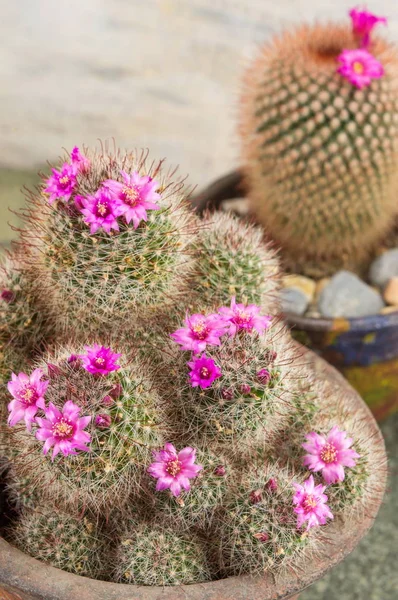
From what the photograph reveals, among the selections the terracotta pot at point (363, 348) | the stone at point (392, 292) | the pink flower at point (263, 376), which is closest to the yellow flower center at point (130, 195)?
the pink flower at point (263, 376)

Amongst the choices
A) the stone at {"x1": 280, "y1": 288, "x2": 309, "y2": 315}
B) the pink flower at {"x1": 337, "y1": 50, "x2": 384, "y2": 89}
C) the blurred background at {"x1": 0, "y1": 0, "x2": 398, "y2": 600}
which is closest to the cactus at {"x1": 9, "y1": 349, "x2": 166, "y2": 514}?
the stone at {"x1": 280, "y1": 288, "x2": 309, "y2": 315}

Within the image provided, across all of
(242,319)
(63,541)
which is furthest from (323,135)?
(63,541)

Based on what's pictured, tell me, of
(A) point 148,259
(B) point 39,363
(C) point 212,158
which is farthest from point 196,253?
(C) point 212,158

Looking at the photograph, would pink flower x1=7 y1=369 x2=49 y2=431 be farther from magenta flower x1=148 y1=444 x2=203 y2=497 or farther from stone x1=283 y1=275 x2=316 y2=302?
stone x1=283 y1=275 x2=316 y2=302

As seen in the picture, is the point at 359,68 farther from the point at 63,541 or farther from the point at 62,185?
the point at 63,541

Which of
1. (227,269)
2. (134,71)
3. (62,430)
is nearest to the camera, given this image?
(62,430)
